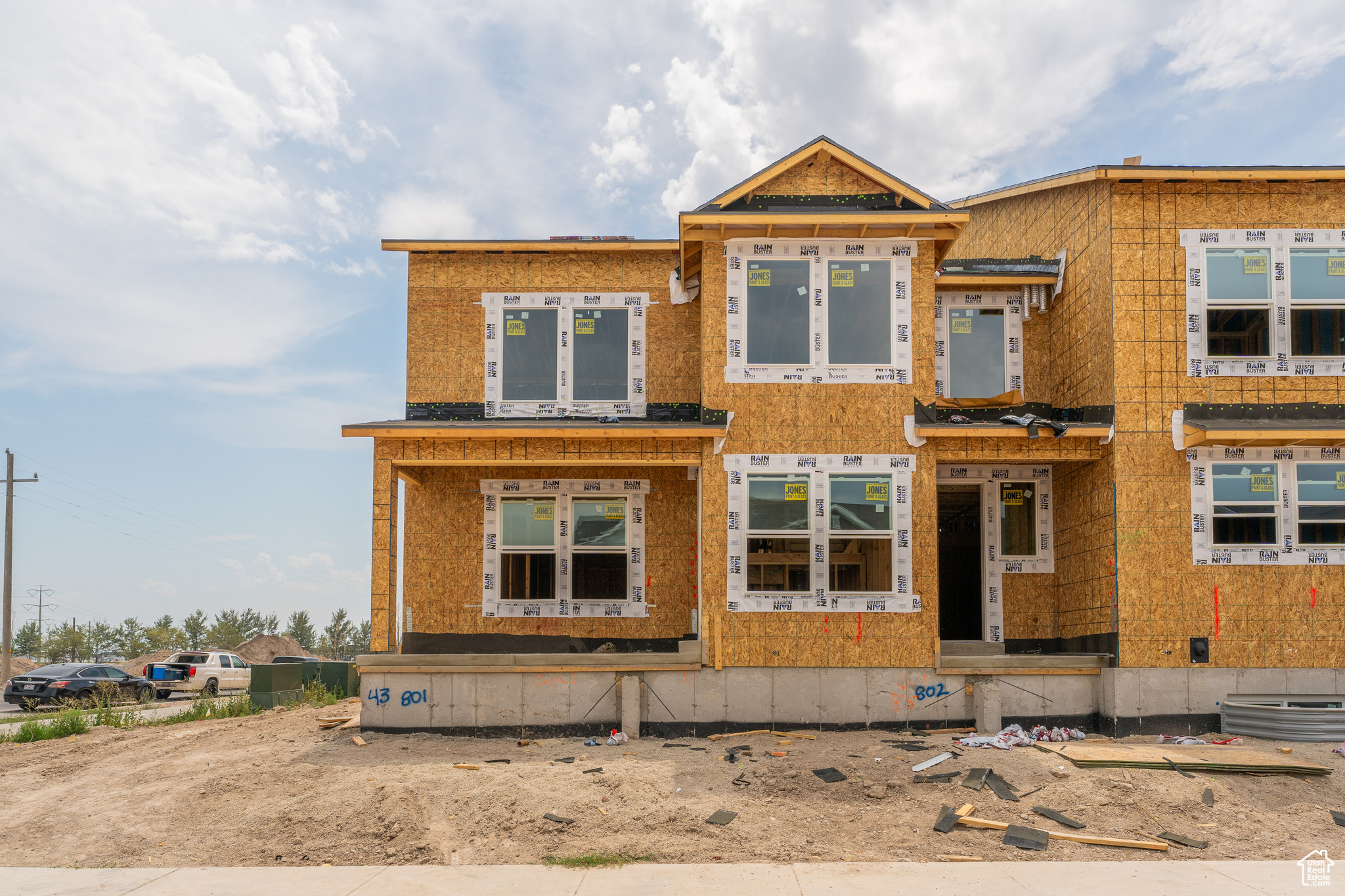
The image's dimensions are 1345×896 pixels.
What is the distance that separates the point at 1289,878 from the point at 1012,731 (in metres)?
5.51

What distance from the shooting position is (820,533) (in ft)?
45.1

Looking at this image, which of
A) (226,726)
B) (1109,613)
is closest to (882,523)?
(1109,613)

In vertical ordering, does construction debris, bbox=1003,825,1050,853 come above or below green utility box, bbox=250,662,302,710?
above

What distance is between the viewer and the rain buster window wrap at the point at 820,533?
44.5ft

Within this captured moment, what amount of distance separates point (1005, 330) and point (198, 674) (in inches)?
975

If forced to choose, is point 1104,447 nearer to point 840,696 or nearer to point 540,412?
point 840,696

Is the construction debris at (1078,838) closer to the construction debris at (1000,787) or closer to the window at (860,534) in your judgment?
the construction debris at (1000,787)

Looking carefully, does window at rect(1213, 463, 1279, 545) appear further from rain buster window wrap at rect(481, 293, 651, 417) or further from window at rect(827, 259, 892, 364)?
rain buster window wrap at rect(481, 293, 651, 417)

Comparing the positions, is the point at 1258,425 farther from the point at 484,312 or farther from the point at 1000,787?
the point at 484,312

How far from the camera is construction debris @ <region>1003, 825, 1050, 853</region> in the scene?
27.4ft

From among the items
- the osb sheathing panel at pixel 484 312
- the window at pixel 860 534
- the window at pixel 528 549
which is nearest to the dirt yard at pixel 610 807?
the window at pixel 860 534

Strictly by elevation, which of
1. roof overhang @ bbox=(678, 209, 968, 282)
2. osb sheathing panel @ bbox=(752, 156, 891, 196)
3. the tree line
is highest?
osb sheathing panel @ bbox=(752, 156, 891, 196)

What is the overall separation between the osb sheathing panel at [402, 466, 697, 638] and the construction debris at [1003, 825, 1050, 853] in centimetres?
769

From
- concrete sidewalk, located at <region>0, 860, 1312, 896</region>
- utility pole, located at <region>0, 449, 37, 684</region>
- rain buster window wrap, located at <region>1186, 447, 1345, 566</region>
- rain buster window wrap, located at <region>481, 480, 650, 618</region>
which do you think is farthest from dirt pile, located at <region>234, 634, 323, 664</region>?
rain buster window wrap, located at <region>1186, 447, 1345, 566</region>
